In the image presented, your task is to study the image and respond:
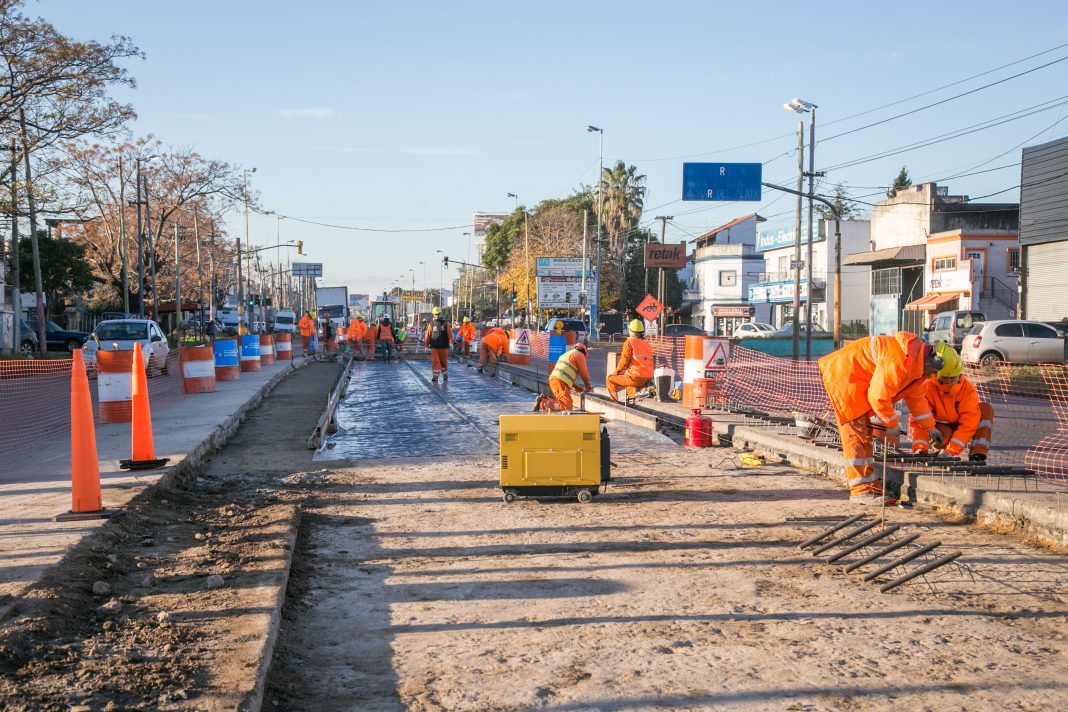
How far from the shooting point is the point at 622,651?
16.5ft

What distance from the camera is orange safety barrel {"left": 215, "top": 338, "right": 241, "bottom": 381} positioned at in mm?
27094

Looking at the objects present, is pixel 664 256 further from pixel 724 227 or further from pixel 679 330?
pixel 724 227

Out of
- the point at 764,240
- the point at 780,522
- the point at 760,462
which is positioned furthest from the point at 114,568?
the point at 764,240

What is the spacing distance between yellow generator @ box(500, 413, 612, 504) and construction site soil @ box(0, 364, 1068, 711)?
0.23 meters

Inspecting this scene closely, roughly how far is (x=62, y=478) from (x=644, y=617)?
6745 millimetres

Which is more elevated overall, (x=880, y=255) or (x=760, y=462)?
(x=880, y=255)

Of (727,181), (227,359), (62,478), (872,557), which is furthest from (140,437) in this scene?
(727,181)

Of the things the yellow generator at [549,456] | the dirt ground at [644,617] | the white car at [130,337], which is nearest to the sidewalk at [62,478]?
the dirt ground at [644,617]

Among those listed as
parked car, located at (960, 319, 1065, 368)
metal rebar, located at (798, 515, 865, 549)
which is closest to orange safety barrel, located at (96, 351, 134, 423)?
metal rebar, located at (798, 515, 865, 549)

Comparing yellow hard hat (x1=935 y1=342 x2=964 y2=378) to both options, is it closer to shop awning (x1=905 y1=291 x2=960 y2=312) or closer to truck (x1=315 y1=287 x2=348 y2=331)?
shop awning (x1=905 y1=291 x2=960 y2=312)

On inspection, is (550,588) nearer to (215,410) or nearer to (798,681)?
(798,681)

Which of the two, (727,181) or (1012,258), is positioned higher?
(727,181)

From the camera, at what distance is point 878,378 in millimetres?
9055

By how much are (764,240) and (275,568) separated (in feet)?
237
